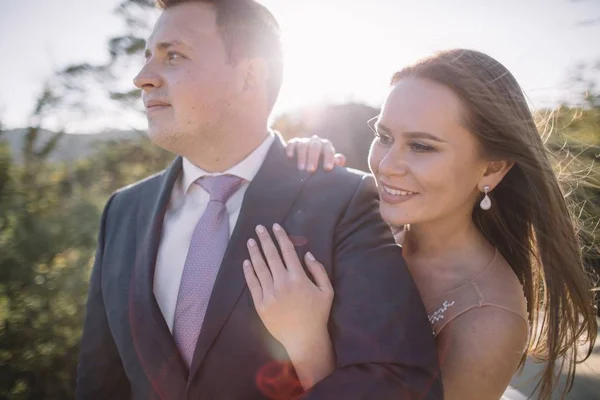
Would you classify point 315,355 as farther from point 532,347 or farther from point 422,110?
point 532,347

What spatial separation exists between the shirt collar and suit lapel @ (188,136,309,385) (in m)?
0.06

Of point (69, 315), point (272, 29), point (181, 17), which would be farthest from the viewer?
point (69, 315)

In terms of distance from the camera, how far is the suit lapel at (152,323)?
1653 millimetres

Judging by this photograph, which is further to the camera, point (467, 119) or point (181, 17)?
point (181, 17)

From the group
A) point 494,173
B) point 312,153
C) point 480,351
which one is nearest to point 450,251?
point 494,173

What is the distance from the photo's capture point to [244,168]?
2.00 meters

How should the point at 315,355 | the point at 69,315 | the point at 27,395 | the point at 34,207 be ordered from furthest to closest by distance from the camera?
the point at 34,207 < the point at 69,315 < the point at 27,395 < the point at 315,355

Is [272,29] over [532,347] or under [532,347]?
over

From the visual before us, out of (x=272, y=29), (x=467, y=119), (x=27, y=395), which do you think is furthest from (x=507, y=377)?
(x=27, y=395)

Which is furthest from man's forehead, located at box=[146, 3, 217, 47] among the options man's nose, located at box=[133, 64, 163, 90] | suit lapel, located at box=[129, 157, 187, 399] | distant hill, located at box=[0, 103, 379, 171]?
distant hill, located at box=[0, 103, 379, 171]

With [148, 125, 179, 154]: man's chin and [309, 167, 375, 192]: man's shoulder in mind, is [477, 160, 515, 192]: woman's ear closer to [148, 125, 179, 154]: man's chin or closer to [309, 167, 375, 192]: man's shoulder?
[309, 167, 375, 192]: man's shoulder

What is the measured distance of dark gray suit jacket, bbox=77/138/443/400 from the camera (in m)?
1.43

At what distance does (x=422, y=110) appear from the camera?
181 cm

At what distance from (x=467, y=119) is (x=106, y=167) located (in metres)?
5.41
